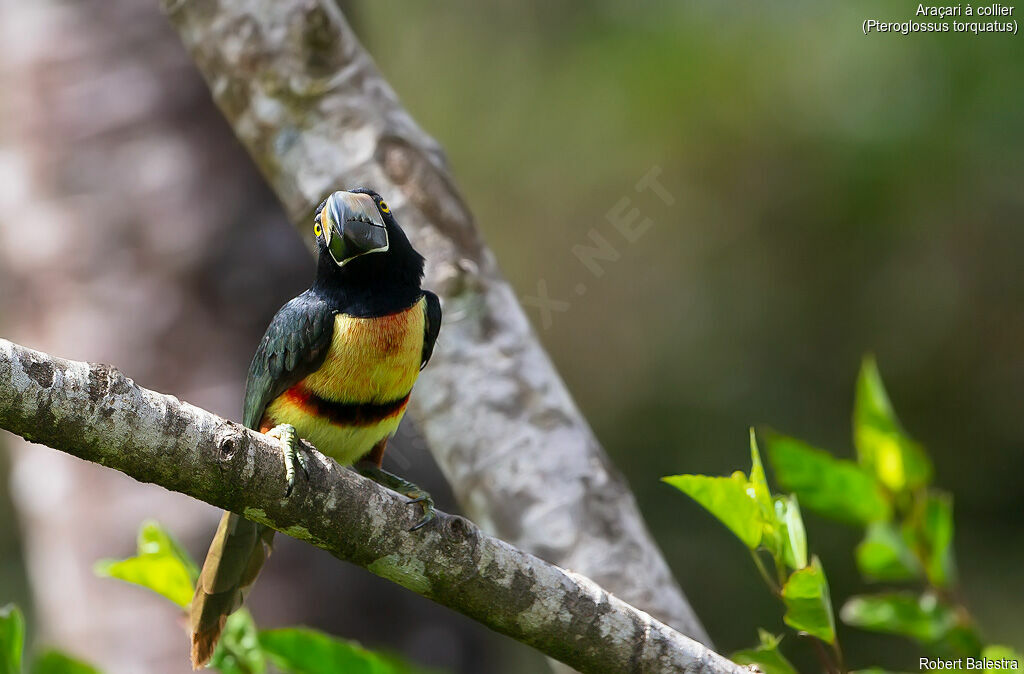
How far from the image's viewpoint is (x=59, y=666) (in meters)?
2.42

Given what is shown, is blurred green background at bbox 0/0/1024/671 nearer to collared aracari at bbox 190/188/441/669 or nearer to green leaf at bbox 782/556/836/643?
collared aracari at bbox 190/188/441/669

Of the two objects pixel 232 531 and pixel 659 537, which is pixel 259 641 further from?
pixel 659 537

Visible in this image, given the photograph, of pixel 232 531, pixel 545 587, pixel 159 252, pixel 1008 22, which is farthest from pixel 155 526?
pixel 1008 22

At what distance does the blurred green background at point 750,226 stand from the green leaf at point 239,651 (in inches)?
201

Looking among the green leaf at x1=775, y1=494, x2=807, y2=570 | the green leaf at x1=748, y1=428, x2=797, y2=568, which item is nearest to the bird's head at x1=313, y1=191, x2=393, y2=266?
the green leaf at x1=748, y1=428, x2=797, y2=568

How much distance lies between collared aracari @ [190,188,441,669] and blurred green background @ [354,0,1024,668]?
500 centimetres

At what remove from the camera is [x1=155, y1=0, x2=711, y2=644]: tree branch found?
2.92m

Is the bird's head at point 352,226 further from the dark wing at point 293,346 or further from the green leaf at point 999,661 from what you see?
the green leaf at point 999,661

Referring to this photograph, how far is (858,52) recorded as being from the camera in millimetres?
7188

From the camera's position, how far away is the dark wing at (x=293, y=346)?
2.58 meters

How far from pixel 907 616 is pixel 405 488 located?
135cm

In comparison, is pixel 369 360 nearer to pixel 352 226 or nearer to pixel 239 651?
pixel 352 226

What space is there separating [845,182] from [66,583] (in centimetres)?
569

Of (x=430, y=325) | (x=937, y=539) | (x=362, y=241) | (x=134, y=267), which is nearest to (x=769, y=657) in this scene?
(x=937, y=539)
